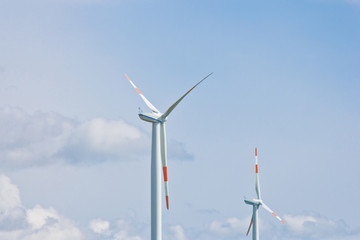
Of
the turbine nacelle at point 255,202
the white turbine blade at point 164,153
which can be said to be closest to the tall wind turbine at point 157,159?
the white turbine blade at point 164,153

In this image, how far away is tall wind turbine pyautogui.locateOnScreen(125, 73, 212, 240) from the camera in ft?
247

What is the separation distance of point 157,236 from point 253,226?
54.9m

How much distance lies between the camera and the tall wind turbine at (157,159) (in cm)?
7525

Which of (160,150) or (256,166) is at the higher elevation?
(256,166)

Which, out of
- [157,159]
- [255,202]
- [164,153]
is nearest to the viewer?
[157,159]

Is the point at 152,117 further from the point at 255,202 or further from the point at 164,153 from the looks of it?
the point at 255,202

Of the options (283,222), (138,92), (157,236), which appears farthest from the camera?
(283,222)

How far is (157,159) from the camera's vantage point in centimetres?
7644

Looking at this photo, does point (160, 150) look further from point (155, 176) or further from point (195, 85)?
point (195, 85)

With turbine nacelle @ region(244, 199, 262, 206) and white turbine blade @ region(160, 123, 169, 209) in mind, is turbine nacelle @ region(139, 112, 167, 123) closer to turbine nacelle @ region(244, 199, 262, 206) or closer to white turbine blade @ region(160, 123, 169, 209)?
white turbine blade @ region(160, 123, 169, 209)

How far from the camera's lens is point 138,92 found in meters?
84.8

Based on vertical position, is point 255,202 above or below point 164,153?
above

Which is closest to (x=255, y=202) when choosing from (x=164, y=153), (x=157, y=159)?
(x=164, y=153)

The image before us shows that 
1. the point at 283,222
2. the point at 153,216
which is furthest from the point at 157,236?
the point at 283,222
